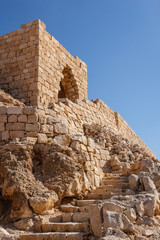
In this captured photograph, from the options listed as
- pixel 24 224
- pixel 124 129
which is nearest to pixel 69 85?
pixel 124 129

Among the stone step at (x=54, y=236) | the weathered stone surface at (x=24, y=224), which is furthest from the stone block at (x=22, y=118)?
the stone step at (x=54, y=236)

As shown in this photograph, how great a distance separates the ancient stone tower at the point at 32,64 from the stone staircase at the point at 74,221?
4.54m

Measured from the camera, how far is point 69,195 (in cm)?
637

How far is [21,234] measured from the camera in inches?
196

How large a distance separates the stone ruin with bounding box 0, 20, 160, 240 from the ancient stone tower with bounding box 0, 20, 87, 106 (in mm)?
44

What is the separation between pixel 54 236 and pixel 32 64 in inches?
296

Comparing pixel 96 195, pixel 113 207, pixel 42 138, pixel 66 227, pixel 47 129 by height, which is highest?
pixel 47 129

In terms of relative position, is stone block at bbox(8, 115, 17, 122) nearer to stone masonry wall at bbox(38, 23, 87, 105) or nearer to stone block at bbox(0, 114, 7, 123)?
stone block at bbox(0, 114, 7, 123)

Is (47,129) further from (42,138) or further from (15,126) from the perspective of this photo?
(15,126)

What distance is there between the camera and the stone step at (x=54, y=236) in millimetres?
4492

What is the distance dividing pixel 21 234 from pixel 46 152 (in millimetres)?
2117

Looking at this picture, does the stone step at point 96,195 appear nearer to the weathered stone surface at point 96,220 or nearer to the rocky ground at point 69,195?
the rocky ground at point 69,195

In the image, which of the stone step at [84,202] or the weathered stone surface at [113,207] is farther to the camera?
the stone step at [84,202]

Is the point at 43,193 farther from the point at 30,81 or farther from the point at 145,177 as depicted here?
the point at 30,81
